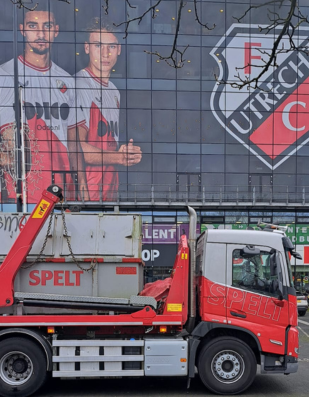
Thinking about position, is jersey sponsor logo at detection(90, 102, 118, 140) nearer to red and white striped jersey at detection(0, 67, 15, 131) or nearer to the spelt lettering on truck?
red and white striped jersey at detection(0, 67, 15, 131)

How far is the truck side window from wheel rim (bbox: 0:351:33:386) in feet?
11.5

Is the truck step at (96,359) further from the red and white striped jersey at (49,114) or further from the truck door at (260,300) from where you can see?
the red and white striped jersey at (49,114)

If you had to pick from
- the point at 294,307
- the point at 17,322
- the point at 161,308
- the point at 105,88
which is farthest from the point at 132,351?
the point at 105,88

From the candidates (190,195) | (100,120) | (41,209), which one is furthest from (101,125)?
(41,209)

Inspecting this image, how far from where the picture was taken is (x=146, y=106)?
2639 centimetres

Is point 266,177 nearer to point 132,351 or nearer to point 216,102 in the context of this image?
point 216,102

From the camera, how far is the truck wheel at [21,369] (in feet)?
19.6

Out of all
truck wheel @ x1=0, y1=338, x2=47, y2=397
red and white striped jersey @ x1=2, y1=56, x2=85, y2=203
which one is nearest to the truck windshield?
truck wheel @ x1=0, y1=338, x2=47, y2=397

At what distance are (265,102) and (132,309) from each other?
2377cm

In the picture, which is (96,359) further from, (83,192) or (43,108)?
(43,108)

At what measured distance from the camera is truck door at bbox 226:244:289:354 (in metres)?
6.14

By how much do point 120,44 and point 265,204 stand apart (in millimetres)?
14615

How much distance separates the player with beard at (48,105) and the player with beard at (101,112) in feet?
2.27

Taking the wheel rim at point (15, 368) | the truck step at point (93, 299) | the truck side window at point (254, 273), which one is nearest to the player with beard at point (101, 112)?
the truck step at point (93, 299)
